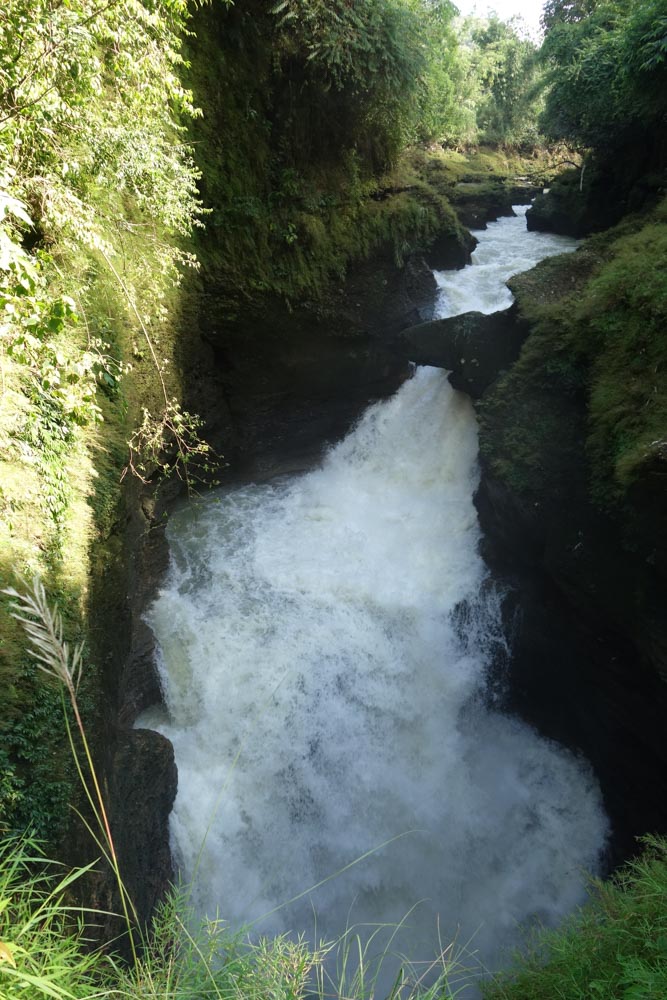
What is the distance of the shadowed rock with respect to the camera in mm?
8844

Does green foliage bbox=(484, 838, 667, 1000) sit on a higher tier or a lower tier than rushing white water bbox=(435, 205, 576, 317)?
lower

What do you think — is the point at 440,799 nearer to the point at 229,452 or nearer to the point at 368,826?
the point at 368,826

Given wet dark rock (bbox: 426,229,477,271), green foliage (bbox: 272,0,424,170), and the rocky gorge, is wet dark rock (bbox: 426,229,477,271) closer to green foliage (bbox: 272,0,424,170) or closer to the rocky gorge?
the rocky gorge

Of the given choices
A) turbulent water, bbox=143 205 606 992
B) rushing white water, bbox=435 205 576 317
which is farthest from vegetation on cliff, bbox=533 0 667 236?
turbulent water, bbox=143 205 606 992

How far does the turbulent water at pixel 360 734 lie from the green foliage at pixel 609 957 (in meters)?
1.97

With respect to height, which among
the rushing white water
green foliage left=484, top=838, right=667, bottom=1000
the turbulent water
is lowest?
the turbulent water

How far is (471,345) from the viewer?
29.8ft

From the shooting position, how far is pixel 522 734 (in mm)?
7609

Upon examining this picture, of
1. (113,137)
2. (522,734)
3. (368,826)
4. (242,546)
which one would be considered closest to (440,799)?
(368,826)

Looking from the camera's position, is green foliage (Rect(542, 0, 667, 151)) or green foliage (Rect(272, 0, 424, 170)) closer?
green foliage (Rect(272, 0, 424, 170))

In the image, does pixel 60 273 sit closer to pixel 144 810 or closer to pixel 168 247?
pixel 168 247

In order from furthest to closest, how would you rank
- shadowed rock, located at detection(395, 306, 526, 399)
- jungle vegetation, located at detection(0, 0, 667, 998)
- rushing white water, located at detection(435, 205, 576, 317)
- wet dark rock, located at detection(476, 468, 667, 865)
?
rushing white water, located at detection(435, 205, 576, 317) → shadowed rock, located at detection(395, 306, 526, 399) → wet dark rock, located at detection(476, 468, 667, 865) → jungle vegetation, located at detection(0, 0, 667, 998)

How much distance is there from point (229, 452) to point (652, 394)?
6.67 meters

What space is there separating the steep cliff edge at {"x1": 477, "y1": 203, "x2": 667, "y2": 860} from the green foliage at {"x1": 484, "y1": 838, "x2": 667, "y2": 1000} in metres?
2.75
